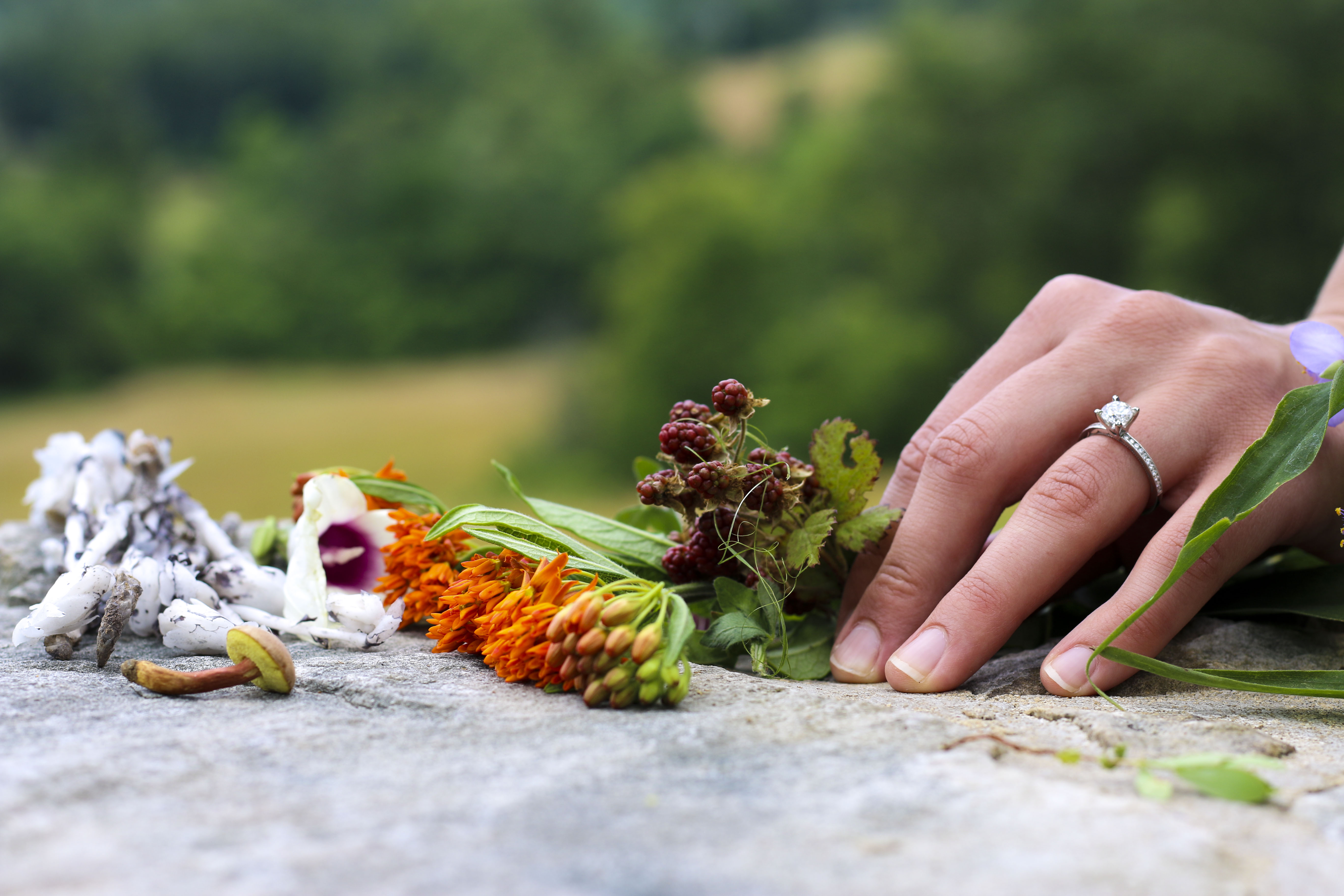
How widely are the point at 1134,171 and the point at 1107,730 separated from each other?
19728mm

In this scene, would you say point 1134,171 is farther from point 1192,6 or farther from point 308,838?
point 308,838

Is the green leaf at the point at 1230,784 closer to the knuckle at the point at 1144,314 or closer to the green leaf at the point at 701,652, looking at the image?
the green leaf at the point at 701,652

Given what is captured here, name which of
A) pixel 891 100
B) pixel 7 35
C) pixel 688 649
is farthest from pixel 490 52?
pixel 688 649

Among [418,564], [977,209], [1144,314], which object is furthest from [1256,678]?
[977,209]

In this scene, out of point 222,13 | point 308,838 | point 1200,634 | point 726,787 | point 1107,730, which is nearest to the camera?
point 308,838

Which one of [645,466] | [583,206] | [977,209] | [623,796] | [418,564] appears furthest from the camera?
[583,206]

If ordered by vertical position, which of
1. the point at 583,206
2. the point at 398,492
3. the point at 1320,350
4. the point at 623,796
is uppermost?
the point at 583,206

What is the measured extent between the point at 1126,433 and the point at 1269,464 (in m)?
0.23

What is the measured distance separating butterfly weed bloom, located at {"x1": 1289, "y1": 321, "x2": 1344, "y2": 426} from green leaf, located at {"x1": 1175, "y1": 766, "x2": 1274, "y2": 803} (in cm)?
72

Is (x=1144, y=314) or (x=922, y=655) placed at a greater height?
(x=1144, y=314)

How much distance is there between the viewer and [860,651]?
1.51 meters

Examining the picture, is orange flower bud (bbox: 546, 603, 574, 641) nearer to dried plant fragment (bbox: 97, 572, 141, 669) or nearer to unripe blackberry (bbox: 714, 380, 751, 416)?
unripe blackberry (bbox: 714, 380, 751, 416)

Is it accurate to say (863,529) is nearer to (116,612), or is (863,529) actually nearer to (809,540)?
(809,540)

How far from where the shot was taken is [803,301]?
2464 cm
